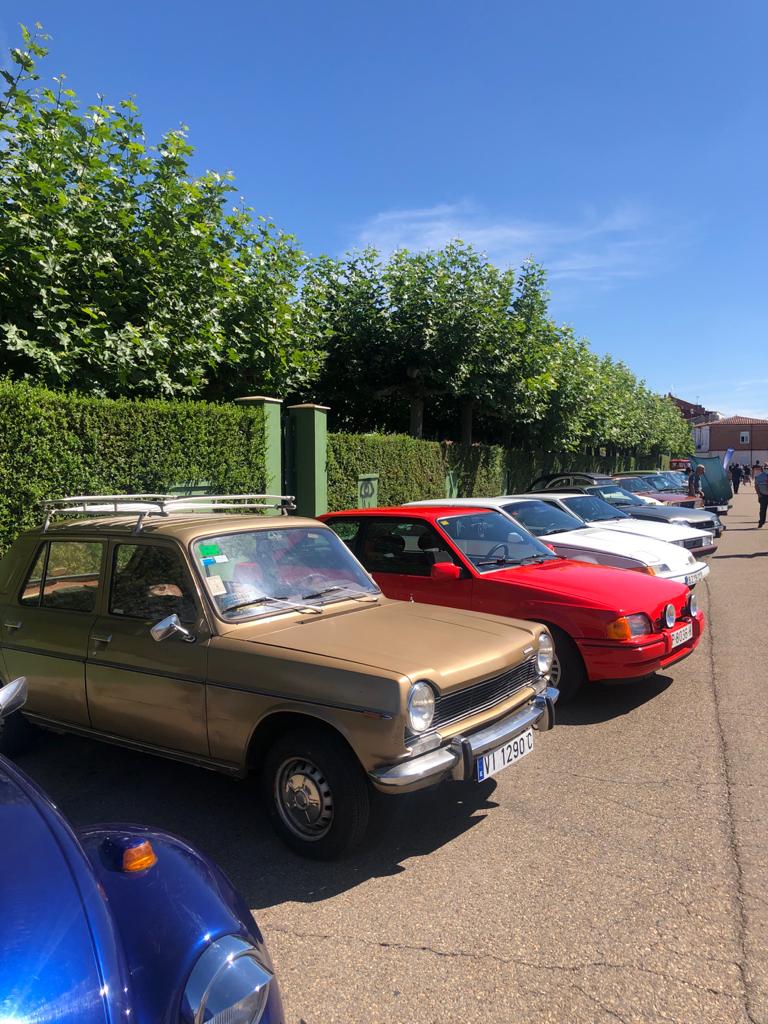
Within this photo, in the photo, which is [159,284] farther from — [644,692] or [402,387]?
[402,387]

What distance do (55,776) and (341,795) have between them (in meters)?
2.19

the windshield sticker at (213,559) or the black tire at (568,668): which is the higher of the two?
the windshield sticker at (213,559)

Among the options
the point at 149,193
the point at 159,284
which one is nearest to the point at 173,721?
the point at 159,284

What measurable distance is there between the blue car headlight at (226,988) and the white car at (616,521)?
8790 mm

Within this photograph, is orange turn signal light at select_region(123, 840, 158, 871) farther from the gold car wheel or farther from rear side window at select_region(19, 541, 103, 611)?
rear side window at select_region(19, 541, 103, 611)

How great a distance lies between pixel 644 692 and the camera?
20.2 feet

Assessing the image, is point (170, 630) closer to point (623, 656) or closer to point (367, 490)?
point (623, 656)

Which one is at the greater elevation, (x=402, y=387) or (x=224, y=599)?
(x=402, y=387)

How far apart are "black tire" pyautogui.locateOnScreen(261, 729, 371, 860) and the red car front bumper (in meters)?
2.63

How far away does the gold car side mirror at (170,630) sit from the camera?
3596mm

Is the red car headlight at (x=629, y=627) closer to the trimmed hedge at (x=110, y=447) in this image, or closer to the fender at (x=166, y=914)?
the fender at (x=166, y=914)

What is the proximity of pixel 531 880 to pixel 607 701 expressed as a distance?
2.89 meters

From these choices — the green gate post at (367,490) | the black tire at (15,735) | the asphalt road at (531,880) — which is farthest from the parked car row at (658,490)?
the black tire at (15,735)

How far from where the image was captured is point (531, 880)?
3.31 m
